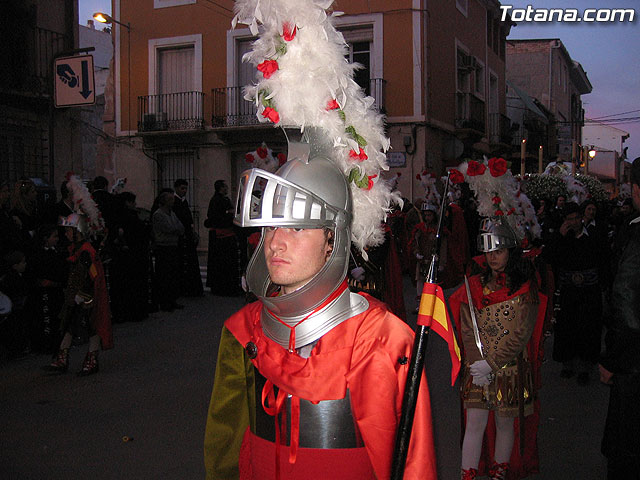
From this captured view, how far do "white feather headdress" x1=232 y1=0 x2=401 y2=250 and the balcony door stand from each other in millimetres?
17537

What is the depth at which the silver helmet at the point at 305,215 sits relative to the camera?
203cm

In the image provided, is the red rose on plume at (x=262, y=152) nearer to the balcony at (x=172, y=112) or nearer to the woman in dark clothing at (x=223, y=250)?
the woman in dark clothing at (x=223, y=250)

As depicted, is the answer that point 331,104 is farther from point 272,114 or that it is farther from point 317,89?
point 272,114

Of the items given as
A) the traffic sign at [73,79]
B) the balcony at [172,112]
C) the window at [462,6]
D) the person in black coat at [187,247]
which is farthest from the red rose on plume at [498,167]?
the window at [462,6]

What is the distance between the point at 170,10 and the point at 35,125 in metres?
8.26

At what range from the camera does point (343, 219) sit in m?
2.13

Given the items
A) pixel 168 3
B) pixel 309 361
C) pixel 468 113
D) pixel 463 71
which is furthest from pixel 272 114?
pixel 463 71

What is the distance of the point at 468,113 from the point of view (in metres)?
20.7

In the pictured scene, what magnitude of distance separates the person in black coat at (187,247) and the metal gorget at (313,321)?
27.7ft

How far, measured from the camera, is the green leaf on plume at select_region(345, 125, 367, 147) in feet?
7.52

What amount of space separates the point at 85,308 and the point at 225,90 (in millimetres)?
13578

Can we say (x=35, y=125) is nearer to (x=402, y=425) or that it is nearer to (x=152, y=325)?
(x=152, y=325)

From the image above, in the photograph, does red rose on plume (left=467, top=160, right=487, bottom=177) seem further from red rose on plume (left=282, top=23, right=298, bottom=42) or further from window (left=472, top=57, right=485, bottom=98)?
window (left=472, top=57, right=485, bottom=98)

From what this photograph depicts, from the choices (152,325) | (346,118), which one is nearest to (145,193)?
(152,325)
